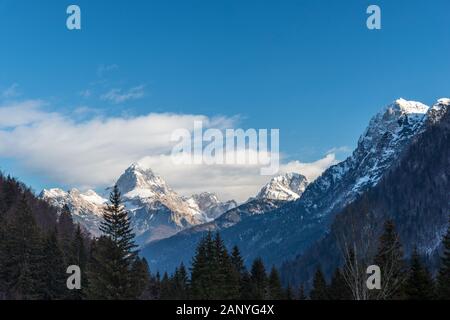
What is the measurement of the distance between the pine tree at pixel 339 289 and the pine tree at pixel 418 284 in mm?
21934

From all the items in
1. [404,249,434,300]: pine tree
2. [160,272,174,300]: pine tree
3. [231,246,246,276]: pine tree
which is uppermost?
[231,246,246,276]: pine tree

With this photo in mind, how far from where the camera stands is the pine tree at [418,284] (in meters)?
54.6

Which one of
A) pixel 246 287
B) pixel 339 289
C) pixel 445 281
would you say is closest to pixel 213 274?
pixel 246 287

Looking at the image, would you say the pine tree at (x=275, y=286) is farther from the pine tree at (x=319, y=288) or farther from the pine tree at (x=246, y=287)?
the pine tree at (x=319, y=288)

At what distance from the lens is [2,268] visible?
72.4 m

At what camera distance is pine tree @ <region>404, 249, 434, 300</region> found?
54.6 metres

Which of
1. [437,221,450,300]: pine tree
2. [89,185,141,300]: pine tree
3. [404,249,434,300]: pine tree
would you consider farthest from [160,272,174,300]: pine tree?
[404,249,434,300]: pine tree

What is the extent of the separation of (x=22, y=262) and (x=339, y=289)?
147 feet

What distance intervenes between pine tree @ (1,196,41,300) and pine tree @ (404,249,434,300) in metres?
46.3

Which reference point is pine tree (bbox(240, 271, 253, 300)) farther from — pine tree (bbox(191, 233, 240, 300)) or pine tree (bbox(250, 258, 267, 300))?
pine tree (bbox(191, 233, 240, 300))

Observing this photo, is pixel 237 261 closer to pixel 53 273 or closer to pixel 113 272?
pixel 53 273

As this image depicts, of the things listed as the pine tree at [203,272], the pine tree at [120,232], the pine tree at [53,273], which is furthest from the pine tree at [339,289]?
the pine tree at [53,273]
